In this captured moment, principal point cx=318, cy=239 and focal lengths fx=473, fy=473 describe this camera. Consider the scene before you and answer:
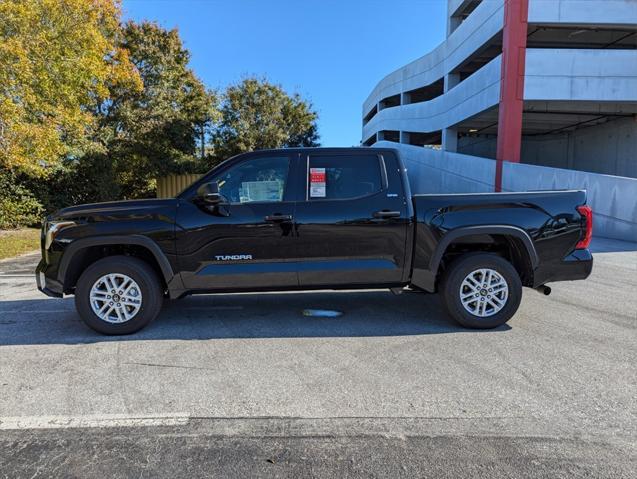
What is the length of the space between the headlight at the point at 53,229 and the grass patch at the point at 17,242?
7.33m

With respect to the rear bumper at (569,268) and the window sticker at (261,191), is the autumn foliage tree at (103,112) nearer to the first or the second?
the window sticker at (261,191)

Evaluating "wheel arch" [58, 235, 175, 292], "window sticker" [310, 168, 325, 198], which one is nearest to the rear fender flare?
"window sticker" [310, 168, 325, 198]

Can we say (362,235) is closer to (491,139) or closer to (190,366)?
(190,366)

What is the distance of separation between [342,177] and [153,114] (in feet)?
57.2

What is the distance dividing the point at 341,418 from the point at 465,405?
923 mm

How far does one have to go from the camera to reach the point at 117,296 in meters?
4.97

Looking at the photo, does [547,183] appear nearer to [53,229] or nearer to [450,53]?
[53,229]

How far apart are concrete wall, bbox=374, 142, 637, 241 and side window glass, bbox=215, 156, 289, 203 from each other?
261 cm

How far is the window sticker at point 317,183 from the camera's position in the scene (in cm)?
508

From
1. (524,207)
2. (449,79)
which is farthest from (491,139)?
(524,207)

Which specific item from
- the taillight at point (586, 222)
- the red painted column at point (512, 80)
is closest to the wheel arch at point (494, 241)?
the taillight at point (586, 222)

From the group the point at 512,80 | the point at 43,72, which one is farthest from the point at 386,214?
the point at 512,80

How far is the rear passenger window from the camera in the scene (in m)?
5.09

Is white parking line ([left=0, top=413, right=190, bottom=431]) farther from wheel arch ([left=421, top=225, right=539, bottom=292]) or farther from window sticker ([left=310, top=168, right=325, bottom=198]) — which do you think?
wheel arch ([left=421, top=225, right=539, bottom=292])
